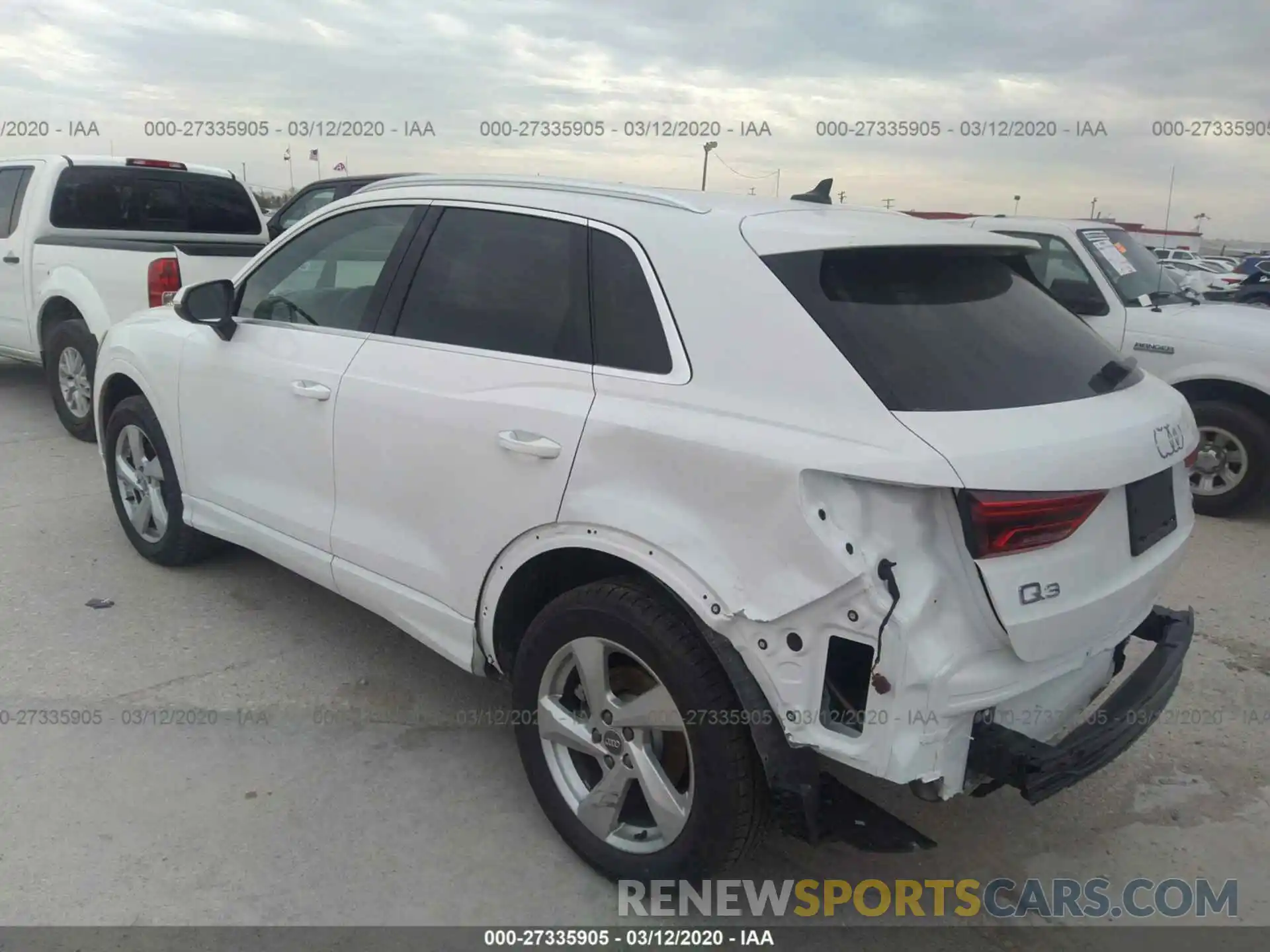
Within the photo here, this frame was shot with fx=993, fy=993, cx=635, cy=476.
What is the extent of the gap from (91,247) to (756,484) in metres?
6.07

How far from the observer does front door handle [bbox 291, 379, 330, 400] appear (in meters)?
3.45

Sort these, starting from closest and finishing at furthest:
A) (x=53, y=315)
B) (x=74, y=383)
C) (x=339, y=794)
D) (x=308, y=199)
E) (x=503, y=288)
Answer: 1. (x=503, y=288)
2. (x=339, y=794)
3. (x=74, y=383)
4. (x=53, y=315)
5. (x=308, y=199)

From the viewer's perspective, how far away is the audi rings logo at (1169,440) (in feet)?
8.38

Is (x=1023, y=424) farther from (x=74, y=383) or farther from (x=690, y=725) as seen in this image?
(x=74, y=383)

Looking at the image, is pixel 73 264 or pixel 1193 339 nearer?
pixel 1193 339

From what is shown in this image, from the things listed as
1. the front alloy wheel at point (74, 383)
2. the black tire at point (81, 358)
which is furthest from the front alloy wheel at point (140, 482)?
the front alloy wheel at point (74, 383)

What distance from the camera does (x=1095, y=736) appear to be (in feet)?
8.25

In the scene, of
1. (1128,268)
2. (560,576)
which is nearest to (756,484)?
(560,576)

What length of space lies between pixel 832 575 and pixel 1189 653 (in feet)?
10.2

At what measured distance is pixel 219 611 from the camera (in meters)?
4.44

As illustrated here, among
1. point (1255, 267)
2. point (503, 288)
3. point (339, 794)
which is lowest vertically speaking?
point (339, 794)

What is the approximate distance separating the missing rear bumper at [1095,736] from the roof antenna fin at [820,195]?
1692 mm

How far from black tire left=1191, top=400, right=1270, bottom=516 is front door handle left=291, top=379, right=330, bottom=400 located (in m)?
5.48

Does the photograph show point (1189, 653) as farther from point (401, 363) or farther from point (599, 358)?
point (401, 363)
